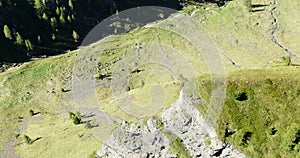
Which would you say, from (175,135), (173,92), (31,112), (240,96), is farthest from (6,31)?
(240,96)

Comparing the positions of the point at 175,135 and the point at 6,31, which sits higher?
the point at 6,31

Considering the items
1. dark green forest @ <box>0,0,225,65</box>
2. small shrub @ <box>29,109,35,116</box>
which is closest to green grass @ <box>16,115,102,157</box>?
small shrub @ <box>29,109,35,116</box>

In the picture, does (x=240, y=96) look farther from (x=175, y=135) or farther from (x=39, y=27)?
(x=39, y=27)

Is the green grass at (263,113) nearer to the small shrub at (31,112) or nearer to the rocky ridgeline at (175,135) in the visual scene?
the rocky ridgeline at (175,135)

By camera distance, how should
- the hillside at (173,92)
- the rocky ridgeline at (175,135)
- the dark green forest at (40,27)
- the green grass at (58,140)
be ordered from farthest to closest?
the dark green forest at (40,27)
the green grass at (58,140)
the rocky ridgeline at (175,135)
the hillside at (173,92)

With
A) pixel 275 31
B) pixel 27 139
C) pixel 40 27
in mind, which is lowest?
pixel 27 139

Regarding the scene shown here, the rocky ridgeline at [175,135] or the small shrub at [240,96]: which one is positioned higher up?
the small shrub at [240,96]

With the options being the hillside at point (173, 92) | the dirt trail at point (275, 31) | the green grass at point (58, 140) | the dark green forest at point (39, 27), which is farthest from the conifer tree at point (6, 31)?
the dirt trail at point (275, 31)
